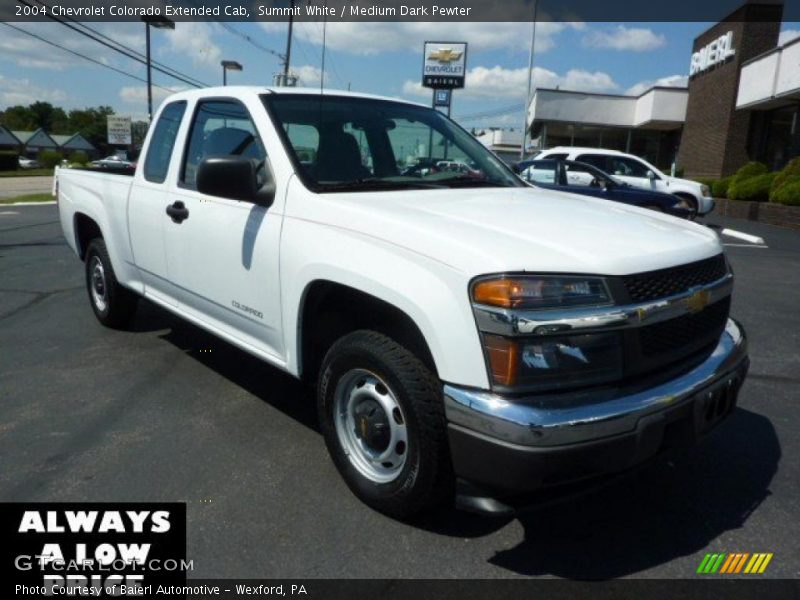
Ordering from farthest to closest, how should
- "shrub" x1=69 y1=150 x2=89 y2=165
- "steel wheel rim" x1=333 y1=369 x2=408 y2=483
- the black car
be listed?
1. "shrub" x1=69 y1=150 x2=89 y2=165
2. the black car
3. "steel wheel rim" x1=333 y1=369 x2=408 y2=483

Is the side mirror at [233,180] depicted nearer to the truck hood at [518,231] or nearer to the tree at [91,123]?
the truck hood at [518,231]

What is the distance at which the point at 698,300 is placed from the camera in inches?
105

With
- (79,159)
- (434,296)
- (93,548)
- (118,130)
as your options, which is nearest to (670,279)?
(434,296)

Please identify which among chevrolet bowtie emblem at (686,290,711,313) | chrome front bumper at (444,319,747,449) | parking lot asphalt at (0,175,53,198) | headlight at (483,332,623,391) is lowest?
parking lot asphalt at (0,175,53,198)

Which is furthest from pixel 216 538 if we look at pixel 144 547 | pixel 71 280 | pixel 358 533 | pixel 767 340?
pixel 71 280

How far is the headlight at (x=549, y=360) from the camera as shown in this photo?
7.37 ft

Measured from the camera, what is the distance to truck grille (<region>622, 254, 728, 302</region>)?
2412mm

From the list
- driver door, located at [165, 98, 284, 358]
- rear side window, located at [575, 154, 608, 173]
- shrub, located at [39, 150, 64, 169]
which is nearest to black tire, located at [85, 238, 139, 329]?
driver door, located at [165, 98, 284, 358]

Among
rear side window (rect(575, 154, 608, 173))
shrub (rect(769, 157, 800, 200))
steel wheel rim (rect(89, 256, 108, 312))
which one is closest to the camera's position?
steel wheel rim (rect(89, 256, 108, 312))

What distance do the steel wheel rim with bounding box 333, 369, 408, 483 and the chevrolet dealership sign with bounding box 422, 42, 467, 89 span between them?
39.5 m

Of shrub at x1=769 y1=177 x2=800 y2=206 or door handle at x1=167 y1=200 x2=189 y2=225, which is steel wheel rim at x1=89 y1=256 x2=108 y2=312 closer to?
door handle at x1=167 y1=200 x2=189 y2=225

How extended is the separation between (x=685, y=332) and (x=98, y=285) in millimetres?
4844

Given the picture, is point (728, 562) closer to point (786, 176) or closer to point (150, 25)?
point (786, 176)

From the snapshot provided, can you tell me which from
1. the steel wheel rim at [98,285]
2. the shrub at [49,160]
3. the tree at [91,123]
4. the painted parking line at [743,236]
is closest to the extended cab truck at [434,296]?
the steel wheel rim at [98,285]
